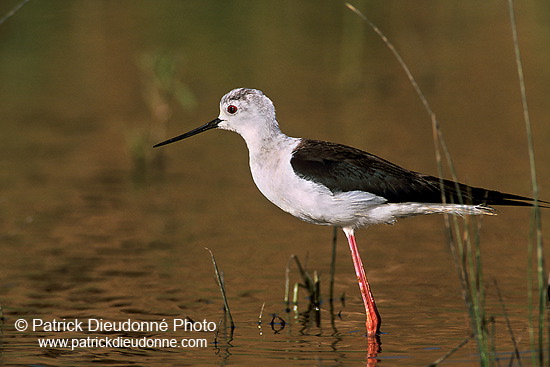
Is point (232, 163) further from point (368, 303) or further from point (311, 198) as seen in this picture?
point (311, 198)

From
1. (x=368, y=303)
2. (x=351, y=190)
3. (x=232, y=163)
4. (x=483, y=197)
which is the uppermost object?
(x=232, y=163)

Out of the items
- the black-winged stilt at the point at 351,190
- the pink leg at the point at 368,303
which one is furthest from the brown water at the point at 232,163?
the black-winged stilt at the point at 351,190

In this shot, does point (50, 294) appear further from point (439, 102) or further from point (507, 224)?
point (439, 102)

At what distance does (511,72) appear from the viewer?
13992mm

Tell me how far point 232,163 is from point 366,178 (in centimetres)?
450

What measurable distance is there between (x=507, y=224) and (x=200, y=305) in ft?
9.95

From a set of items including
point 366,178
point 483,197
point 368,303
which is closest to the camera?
point 483,197

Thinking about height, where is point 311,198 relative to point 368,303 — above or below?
above

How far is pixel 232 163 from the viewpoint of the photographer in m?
10.3

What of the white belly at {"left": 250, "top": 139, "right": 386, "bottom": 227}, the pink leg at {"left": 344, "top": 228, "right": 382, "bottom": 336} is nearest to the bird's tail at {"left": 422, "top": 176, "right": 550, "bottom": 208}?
the white belly at {"left": 250, "top": 139, "right": 386, "bottom": 227}

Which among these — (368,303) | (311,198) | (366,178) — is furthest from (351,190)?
(368,303)

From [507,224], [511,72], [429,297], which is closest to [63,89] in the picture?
[511,72]

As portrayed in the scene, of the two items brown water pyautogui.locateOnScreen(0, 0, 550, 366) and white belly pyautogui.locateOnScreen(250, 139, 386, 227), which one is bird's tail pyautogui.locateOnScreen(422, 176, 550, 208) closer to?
white belly pyautogui.locateOnScreen(250, 139, 386, 227)

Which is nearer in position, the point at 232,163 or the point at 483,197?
the point at 483,197
